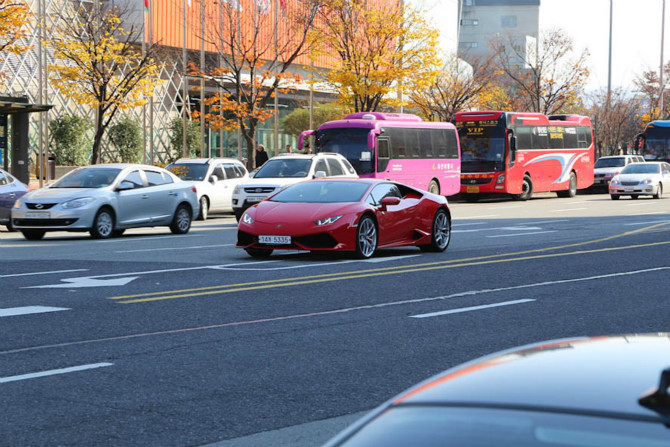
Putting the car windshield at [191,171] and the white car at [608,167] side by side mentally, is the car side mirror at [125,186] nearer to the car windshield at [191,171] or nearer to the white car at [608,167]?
the car windshield at [191,171]

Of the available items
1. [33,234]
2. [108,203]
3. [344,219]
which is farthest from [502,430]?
[33,234]

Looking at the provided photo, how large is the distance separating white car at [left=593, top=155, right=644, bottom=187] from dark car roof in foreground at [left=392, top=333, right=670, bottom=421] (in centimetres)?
4984

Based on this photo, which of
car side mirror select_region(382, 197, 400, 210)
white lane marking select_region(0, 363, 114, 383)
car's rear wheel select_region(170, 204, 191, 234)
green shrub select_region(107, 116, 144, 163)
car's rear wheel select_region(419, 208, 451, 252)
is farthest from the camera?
green shrub select_region(107, 116, 144, 163)

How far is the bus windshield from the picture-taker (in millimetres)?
34562

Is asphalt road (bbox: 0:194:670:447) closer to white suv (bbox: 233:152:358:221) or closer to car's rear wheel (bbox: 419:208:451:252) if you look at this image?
car's rear wheel (bbox: 419:208:451:252)

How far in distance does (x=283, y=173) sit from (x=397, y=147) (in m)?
8.33

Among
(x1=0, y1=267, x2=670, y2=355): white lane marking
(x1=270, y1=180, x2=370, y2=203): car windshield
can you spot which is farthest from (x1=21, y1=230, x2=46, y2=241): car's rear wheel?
(x1=0, y1=267, x2=670, y2=355): white lane marking

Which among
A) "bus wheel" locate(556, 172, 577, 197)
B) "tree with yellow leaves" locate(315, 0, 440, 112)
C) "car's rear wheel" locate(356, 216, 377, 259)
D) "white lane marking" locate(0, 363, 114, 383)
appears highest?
"tree with yellow leaves" locate(315, 0, 440, 112)

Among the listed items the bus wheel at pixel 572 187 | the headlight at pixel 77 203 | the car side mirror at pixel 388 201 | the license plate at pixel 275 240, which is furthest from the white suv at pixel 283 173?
the bus wheel at pixel 572 187

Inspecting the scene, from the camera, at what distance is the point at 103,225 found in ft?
70.8

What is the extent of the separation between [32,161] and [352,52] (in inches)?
602

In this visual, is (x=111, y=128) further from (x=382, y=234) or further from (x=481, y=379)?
(x=481, y=379)

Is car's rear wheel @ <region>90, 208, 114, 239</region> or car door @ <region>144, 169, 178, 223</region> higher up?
car door @ <region>144, 169, 178, 223</region>

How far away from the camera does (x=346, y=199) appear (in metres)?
16.9
